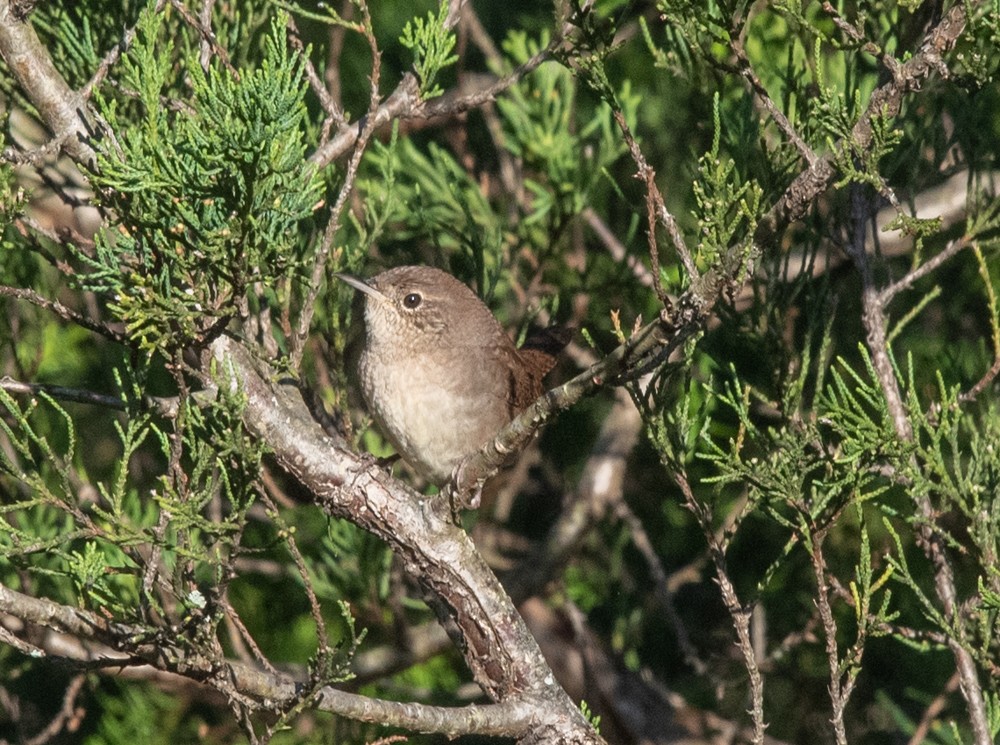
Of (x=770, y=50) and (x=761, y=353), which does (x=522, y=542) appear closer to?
(x=761, y=353)

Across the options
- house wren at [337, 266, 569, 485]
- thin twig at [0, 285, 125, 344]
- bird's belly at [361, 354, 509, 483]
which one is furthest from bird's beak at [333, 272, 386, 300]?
thin twig at [0, 285, 125, 344]

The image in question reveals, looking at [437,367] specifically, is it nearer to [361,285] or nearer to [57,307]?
[361,285]

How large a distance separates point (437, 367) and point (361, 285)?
0.47 metres

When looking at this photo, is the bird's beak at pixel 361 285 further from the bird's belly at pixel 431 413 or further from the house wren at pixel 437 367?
the bird's belly at pixel 431 413

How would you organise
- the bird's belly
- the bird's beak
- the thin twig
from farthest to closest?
the bird's belly → the bird's beak → the thin twig

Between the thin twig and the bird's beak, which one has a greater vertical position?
the bird's beak

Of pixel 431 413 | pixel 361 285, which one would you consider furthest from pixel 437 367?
pixel 361 285

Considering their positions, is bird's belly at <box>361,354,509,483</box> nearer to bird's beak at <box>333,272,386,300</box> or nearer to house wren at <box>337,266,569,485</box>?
house wren at <box>337,266,569,485</box>

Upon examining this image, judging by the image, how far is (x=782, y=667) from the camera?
184 inches

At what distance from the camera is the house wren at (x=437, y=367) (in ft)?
13.1

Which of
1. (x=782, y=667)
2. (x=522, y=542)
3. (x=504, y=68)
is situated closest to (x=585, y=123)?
(x=504, y=68)

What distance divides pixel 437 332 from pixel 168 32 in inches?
51.4

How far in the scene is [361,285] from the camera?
3822mm

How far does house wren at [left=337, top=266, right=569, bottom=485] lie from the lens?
3.98 metres
